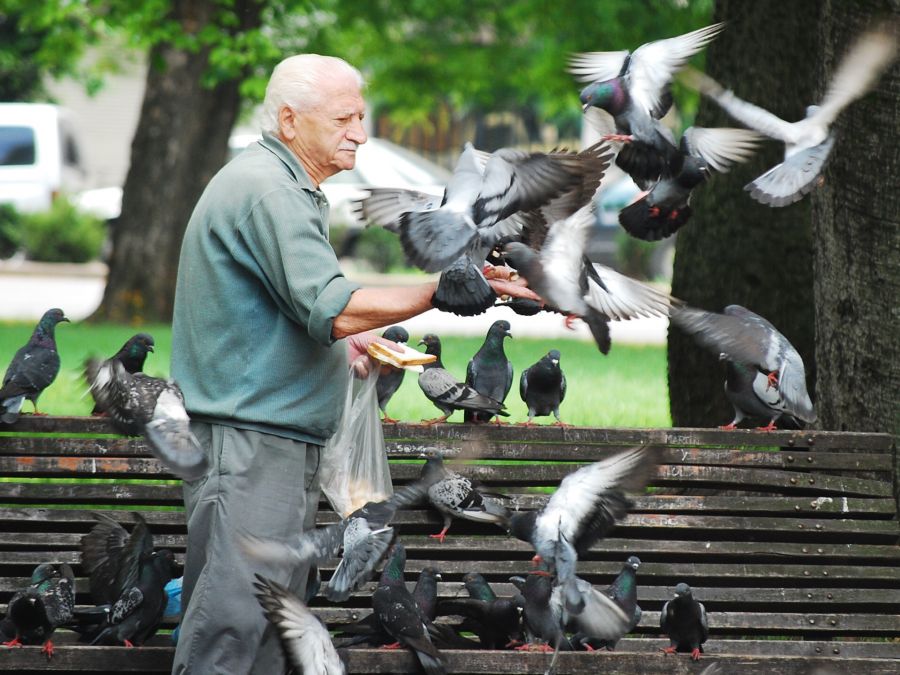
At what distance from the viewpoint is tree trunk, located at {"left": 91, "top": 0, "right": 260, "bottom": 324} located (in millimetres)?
15297

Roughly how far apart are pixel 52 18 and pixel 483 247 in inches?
459

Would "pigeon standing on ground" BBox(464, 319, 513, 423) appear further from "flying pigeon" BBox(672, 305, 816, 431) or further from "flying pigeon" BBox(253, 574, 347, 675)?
"flying pigeon" BBox(253, 574, 347, 675)

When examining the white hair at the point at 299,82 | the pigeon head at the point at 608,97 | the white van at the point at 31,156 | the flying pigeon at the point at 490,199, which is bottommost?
the white van at the point at 31,156

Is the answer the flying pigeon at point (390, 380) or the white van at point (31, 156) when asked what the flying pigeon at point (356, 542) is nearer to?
the flying pigeon at point (390, 380)

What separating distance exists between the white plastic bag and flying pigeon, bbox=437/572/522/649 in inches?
18.7

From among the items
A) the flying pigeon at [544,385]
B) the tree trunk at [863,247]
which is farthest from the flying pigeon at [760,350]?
the flying pigeon at [544,385]

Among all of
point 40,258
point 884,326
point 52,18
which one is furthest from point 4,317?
point 884,326

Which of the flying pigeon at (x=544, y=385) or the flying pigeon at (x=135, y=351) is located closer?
the flying pigeon at (x=135, y=351)

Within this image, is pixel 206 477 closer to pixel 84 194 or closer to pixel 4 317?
pixel 4 317

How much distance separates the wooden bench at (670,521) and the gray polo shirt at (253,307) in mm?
1264

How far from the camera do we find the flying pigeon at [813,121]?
5.37 m

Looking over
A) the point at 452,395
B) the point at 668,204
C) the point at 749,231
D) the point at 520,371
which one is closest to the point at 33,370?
the point at 452,395

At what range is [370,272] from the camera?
23828 mm

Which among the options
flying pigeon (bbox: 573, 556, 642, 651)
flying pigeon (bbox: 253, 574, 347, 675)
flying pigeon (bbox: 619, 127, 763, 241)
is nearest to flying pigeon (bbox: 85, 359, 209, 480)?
flying pigeon (bbox: 253, 574, 347, 675)
